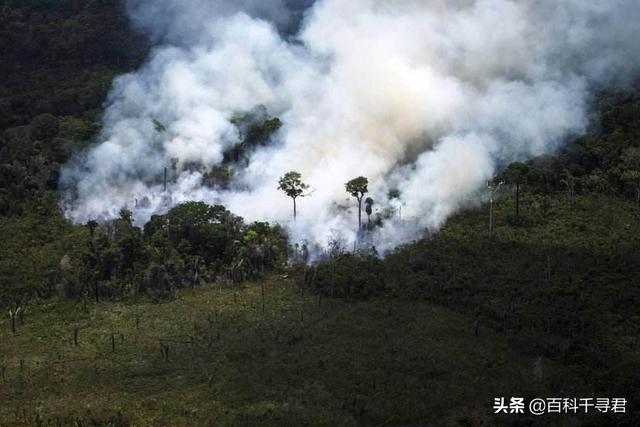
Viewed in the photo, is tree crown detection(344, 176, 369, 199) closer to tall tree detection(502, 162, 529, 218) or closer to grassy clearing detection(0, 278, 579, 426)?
tall tree detection(502, 162, 529, 218)

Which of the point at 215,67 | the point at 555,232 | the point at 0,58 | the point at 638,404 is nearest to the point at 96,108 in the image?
the point at 215,67

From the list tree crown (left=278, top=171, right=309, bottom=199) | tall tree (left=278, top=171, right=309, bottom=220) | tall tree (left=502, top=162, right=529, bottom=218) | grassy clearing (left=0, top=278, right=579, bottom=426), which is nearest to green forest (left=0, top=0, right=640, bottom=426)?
grassy clearing (left=0, top=278, right=579, bottom=426)

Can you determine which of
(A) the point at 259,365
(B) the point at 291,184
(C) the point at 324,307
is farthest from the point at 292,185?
(A) the point at 259,365

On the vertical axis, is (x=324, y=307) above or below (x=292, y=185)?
below

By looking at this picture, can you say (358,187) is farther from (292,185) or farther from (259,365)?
(259,365)

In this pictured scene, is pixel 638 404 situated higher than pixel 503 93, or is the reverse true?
pixel 503 93

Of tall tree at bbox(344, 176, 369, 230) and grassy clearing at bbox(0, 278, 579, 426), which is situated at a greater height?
tall tree at bbox(344, 176, 369, 230)

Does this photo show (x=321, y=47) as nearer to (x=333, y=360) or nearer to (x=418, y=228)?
(x=418, y=228)
